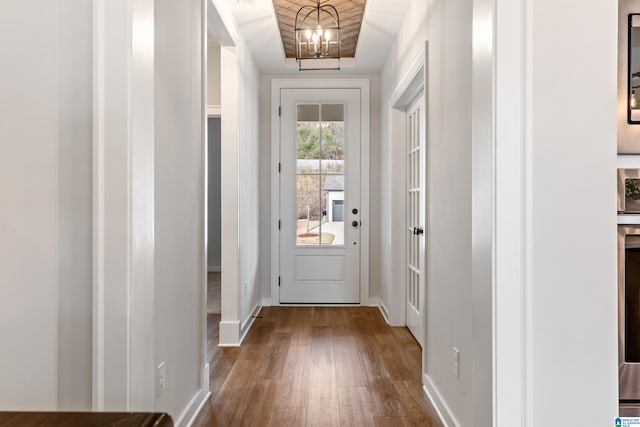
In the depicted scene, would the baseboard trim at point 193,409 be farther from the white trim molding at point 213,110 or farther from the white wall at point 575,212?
the white trim molding at point 213,110

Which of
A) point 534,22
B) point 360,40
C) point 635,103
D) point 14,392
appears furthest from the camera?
point 360,40

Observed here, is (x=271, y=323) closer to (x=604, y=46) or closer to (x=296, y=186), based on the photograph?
(x=296, y=186)

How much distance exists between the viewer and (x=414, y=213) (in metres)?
3.49

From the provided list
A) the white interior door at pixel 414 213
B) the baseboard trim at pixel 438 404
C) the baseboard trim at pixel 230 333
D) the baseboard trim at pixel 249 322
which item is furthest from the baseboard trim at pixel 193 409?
the white interior door at pixel 414 213

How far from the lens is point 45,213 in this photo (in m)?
1.07

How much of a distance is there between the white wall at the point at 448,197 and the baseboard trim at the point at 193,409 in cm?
127

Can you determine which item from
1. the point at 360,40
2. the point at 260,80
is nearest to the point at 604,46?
the point at 360,40

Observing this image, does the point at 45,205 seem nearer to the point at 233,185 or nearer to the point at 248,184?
the point at 233,185

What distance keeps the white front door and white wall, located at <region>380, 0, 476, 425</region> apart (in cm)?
172

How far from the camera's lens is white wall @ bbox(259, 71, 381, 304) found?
4.52 meters

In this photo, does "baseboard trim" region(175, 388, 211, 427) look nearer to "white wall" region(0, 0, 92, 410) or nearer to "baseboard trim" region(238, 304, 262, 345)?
"white wall" region(0, 0, 92, 410)

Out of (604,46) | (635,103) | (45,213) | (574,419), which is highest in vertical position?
(604,46)

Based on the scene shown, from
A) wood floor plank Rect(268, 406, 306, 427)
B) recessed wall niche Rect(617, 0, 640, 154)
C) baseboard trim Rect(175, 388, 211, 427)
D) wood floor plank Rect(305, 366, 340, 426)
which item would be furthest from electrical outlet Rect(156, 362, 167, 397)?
recessed wall niche Rect(617, 0, 640, 154)

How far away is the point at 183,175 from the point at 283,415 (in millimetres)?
1318
